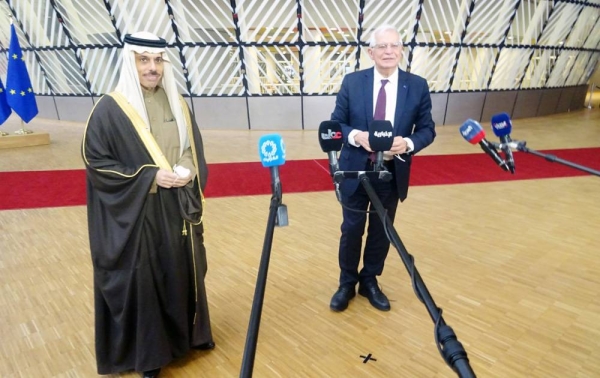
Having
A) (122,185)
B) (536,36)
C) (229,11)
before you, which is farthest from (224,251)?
(536,36)

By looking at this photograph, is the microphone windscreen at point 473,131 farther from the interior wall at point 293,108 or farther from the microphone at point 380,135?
the interior wall at point 293,108

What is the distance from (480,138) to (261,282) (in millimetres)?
965

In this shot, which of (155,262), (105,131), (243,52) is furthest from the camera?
(243,52)

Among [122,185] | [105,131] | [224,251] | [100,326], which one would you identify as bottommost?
[224,251]

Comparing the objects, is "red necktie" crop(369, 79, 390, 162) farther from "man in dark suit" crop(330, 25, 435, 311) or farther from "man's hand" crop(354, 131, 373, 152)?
"man's hand" crop(354, 131, 373, 152)

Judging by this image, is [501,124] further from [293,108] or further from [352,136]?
[293,108]

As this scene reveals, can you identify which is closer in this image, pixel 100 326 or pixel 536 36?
pixel 100 326

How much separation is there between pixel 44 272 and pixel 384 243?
2.55m

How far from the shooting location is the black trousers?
222cm

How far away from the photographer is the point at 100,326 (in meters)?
1.79

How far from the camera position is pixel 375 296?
2.46 m

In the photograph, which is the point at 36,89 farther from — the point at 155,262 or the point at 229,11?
the point at 155,262

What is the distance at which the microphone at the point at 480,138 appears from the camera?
1.30 meters

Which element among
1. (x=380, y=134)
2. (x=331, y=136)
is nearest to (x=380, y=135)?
(x=380, y=134)
